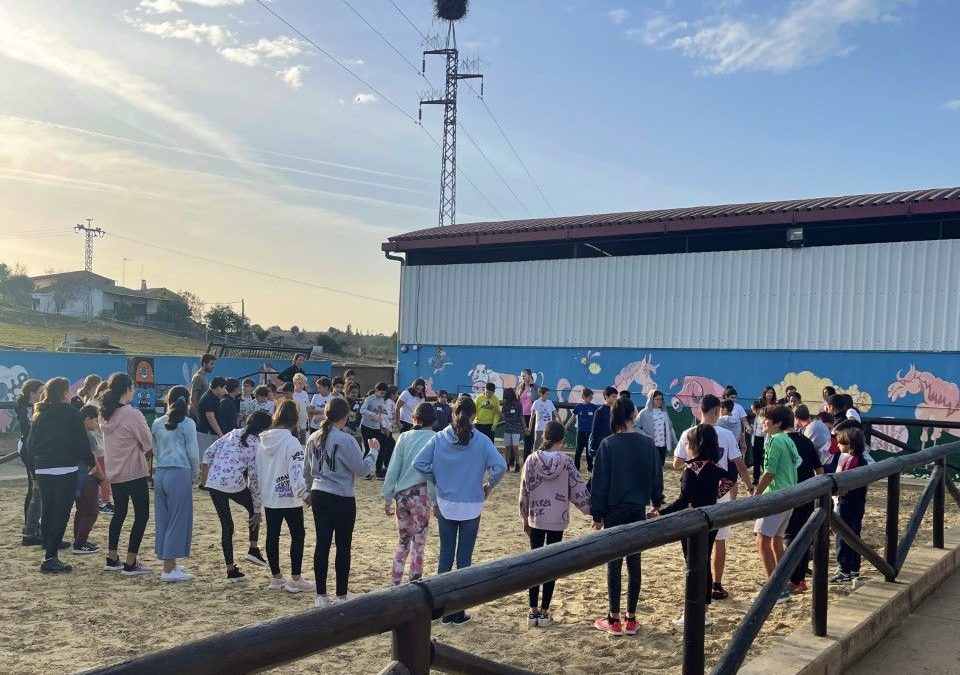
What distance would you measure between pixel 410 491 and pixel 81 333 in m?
51.3

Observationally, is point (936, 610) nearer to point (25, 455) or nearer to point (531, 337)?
point (25, 455)

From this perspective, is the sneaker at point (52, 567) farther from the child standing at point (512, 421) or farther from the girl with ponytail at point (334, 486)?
the child standing at point (512, 421)

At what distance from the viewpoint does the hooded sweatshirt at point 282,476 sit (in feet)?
22.3

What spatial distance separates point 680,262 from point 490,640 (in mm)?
16343

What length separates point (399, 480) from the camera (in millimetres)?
6520

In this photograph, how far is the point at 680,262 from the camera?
2073cm

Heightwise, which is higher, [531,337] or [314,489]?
[531,337]

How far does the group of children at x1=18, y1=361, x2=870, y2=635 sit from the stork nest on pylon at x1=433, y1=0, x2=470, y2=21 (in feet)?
111

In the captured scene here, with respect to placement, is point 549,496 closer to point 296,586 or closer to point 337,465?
point 337,465

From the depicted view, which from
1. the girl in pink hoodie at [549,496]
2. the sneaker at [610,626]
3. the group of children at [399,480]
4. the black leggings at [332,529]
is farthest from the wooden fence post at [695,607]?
the black leggings at [332,529]

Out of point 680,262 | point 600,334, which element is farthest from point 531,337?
point 680,262

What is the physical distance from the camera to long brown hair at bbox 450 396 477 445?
6.21 m

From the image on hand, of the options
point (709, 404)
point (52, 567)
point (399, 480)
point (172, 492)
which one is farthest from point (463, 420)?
point (52, 567)

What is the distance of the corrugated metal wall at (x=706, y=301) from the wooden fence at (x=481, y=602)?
48.3 ft
